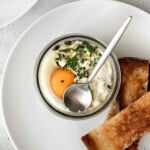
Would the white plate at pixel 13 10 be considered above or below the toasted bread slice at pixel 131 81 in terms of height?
above

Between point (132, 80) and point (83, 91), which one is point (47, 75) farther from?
point (132, 80)

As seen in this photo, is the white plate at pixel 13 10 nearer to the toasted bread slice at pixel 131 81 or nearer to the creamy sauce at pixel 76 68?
the creamy sauce at pixel 76 68

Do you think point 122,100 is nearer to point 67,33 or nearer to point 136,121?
point 136,121

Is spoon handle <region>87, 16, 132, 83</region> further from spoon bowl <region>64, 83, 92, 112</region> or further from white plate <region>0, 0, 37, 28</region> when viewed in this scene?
white plate <region>0, 0, 37, 28</region>

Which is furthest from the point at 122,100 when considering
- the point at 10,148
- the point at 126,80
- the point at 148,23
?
the point at 10,148

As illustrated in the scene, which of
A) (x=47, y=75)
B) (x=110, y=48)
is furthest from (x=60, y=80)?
(x=110, y=48)

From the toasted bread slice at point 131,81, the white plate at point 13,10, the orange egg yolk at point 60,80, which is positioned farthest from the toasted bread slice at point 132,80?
the white plate at point 13,10
